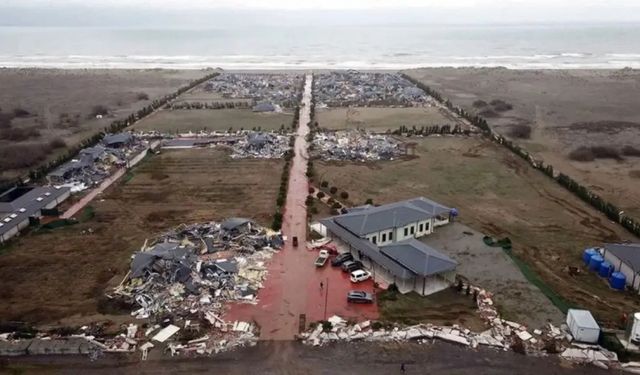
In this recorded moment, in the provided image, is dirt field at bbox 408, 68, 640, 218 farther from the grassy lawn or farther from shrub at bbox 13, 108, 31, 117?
shrub at bbox 13, 108, 31, 117

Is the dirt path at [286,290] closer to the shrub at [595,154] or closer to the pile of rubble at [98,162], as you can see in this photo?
the pile of rubble at [98,162]

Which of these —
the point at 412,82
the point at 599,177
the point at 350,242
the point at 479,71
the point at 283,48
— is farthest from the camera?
the point at 283,48

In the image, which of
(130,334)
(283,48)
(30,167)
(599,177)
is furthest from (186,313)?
(283,48)

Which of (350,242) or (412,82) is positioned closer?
(350,242)

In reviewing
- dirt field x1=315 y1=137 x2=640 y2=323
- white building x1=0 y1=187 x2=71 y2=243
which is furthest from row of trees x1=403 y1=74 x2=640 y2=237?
white building x1=0 y1=187 x2=71 y2=243

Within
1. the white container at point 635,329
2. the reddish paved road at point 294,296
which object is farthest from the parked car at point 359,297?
the white container at point 635,329

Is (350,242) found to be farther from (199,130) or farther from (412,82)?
(412,82)
